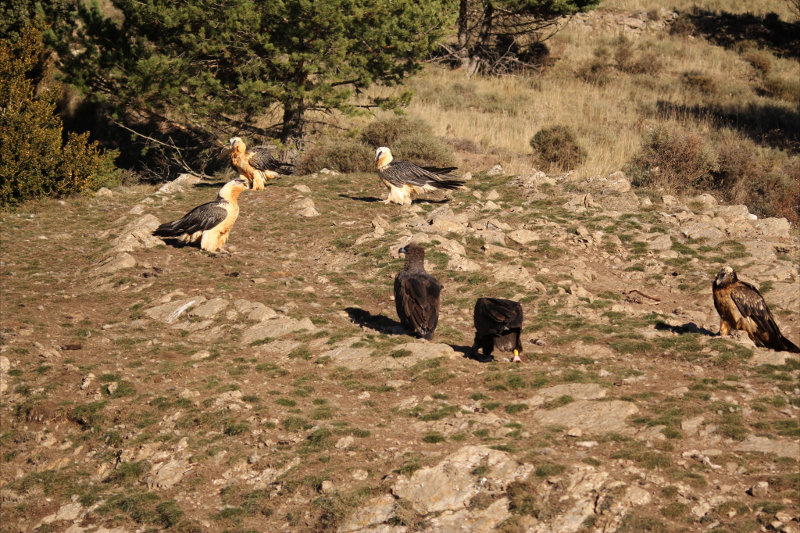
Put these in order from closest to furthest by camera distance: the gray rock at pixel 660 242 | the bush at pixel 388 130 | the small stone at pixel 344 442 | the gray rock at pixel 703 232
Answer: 1. the small stone at pixel 344 442
2. the gray rock at pixel 660 242
3. the gray rock at pixel 703 232
4. the bush at pixel 388 130

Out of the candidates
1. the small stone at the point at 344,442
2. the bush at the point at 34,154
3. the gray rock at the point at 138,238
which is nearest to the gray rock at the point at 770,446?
the small stone at the point at 344,442

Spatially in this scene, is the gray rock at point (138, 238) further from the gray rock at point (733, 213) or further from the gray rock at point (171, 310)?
the gray rock at point (733, 213)

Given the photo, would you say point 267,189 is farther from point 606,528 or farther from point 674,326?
point 606,528

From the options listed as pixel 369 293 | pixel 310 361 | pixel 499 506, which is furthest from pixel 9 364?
pixel 499 506

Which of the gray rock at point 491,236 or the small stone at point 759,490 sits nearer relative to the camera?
the small stone at point 759,490

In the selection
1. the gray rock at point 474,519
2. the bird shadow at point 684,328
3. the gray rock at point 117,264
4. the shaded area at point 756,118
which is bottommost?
the gray rock at point 117,264

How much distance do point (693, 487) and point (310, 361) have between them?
199 inches

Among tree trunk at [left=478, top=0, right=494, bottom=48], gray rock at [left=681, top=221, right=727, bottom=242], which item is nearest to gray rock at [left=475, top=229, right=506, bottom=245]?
gray rock at [left=681, top=221, right=727, bottom=242]

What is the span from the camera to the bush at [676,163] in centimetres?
2055

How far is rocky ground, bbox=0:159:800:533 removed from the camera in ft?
22.2

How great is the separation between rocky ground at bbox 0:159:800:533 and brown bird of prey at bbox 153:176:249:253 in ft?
0.98

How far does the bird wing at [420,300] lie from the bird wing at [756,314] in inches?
150

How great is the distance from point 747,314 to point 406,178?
8.97 meters

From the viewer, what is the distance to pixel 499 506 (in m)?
6.56
